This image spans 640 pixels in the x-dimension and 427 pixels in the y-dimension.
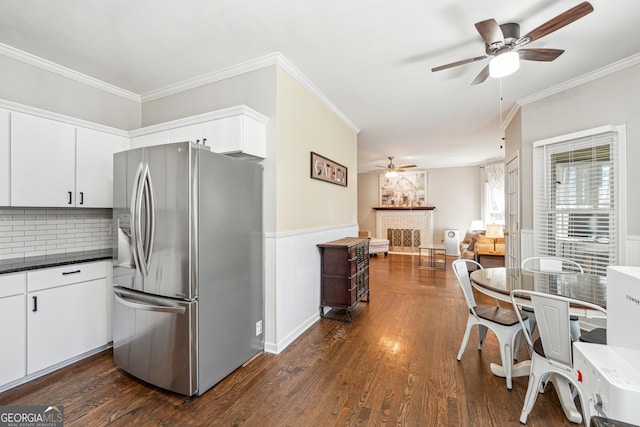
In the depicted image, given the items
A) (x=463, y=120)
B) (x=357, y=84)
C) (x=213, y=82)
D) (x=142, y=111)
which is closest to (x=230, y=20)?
(x=213, y=82)

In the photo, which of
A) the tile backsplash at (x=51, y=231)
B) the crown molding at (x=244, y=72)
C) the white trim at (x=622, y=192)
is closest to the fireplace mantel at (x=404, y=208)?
the white trim at (x=622, y=192)

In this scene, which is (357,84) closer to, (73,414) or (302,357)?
(302,357)

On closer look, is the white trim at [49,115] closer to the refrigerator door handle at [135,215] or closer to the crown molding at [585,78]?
the refrigerator door handle at [135,215]

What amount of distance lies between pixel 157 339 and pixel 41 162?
178 cm

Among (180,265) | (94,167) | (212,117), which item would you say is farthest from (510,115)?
(94,167)

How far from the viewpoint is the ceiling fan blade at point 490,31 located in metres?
1.79

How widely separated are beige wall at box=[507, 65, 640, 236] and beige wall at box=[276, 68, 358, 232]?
2498mm

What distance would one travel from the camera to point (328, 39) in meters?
2.36

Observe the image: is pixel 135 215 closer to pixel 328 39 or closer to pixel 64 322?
pixel 64 322

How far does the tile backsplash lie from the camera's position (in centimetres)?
241

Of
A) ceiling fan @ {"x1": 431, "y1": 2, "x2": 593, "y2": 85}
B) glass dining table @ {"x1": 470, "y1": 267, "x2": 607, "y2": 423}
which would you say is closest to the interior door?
glass dining table @ {"x1": 470, "y1": 267, "x2": 607, "y2": 423}

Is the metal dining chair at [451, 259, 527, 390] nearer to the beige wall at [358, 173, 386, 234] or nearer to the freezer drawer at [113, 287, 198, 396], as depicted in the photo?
the freezer drawer at [113, 287, 198, 396]

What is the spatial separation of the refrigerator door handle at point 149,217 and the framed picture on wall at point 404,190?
7.76 meters

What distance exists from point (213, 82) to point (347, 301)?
2850 millimetres
